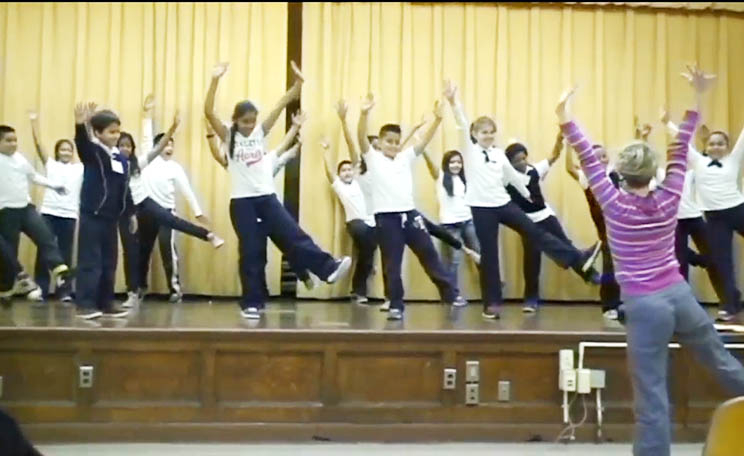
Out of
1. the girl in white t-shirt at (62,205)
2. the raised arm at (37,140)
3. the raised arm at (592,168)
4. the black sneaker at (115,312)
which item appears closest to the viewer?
the raised arm at (592,168)

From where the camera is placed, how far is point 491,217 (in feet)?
18.8

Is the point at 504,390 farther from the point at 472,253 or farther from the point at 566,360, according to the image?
the point at 472,253

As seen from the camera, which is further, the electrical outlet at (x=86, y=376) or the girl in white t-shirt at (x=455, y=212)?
the girl in white t-shirt at (x=455, y=212)

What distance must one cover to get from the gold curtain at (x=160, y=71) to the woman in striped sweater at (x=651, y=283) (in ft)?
15.2

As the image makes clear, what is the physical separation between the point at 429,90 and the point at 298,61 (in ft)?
3.63

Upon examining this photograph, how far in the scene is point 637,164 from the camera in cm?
340

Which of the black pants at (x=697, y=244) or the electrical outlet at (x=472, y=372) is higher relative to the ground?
the black pants at (x=697, y=244)

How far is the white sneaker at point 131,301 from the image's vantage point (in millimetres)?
6105

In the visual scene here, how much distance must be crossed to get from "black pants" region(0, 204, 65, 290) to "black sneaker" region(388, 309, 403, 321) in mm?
2356

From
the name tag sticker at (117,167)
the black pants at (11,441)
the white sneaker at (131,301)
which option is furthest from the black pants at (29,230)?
the black pants at (11,441)

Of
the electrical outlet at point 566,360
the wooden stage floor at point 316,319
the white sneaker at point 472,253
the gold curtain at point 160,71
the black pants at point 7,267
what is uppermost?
the gold curtain at point 160,71

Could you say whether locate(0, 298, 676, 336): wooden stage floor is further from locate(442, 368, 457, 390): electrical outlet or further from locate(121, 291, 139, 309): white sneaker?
locate(442, 368, 457, 390): electrical outlet

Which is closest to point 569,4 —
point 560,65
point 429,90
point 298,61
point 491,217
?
point 560,65

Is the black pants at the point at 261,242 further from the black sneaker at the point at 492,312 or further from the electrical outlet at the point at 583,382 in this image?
the electrical outlet at the point at 583,382
